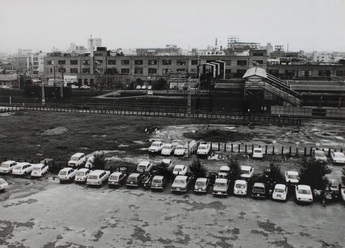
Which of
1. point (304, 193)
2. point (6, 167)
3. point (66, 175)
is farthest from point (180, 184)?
point (6, 167)

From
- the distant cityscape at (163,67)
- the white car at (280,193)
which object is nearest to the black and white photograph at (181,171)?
the white car at (280,193)

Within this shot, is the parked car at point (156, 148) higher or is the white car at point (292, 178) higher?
the parked car at point (156, 148)

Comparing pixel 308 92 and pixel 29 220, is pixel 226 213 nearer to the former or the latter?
pixel 29 220

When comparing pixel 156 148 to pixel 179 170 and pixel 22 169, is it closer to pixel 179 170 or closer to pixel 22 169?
pixel 179 170

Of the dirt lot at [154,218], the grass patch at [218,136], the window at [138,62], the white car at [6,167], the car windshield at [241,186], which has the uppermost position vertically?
the window at [138,62]

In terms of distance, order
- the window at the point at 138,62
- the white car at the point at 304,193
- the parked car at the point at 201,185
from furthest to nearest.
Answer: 1. the window at the point at 138,62
2. the parked car at the point at 201,185
3. the white car at the point at 304,193

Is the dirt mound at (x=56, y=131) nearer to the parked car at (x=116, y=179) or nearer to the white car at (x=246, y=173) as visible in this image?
the parked car at (x=116, y=179)

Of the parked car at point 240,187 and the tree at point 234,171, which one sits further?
the tree at point 234,171

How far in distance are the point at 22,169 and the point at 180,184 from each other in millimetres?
15382

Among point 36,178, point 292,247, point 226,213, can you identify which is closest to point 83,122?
point 36,178

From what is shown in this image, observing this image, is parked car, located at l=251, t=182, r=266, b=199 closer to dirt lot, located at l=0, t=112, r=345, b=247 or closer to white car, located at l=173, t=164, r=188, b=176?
dirt lot, located at l=0, t=112, r=345, b=247

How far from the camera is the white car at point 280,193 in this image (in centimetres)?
2880

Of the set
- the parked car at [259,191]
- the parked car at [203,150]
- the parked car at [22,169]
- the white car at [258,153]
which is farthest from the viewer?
the parked car at [203,150]

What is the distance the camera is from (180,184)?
30812 millimetres
